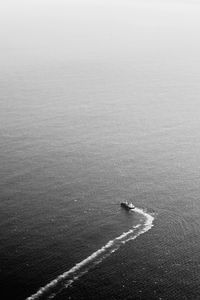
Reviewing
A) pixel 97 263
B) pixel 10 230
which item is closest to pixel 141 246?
pixel 97 263

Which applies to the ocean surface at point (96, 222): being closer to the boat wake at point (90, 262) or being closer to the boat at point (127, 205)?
the boat wake at point (90, 262)

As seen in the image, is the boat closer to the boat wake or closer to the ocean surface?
the boat wake

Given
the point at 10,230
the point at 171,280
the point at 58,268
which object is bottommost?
the point at 171,280

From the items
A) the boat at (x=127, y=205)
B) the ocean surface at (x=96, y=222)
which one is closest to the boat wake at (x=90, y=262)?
the ocean surface at (x=96, y=222)

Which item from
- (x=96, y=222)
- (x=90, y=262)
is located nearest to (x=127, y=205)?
(x=96, y=222)

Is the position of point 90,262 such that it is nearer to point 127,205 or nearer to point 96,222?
point 96,222

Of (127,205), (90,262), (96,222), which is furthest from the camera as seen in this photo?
(127,205)

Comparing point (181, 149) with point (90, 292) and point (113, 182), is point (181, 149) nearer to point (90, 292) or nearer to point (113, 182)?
point (113, 182)

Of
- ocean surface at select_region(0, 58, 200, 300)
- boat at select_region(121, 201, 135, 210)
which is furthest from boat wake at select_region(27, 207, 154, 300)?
boat at select_region(121, 201, 135, 210)
